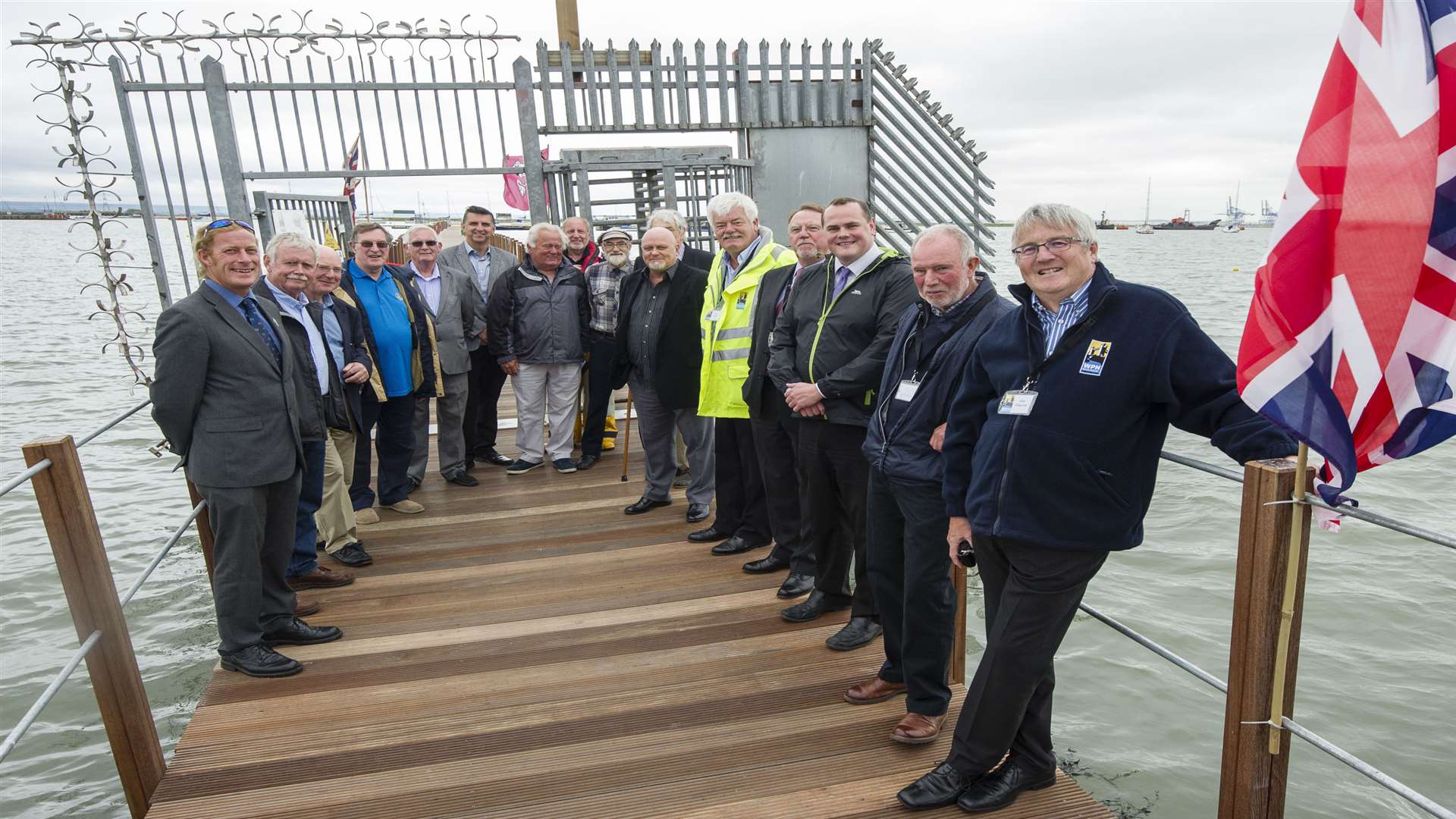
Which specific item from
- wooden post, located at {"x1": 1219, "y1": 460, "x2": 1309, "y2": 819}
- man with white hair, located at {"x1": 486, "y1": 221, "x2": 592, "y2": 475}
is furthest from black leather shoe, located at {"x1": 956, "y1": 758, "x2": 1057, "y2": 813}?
man with white hair, located at {"x1": 486, "y1": 221, "x2": 592, "y2": 475}

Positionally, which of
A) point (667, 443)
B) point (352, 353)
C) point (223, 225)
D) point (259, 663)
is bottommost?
point (259, 663)

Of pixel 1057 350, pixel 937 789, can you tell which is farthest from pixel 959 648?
pixel 1057 350

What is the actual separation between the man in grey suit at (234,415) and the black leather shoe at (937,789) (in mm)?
2428

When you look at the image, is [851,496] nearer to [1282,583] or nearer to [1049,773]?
[1049,773]

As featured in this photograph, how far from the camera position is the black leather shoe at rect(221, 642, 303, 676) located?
3350 millimetres

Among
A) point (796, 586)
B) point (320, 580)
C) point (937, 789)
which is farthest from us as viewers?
point (320, 580)

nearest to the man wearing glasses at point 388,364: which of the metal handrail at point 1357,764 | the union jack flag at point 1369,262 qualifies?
the metal handrail at point 1357,764

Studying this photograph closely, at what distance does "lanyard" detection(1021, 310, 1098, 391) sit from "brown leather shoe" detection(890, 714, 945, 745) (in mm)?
1201

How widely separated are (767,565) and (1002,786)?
199 centimetres

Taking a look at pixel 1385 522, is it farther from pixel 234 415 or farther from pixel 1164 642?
pixel 1164 642

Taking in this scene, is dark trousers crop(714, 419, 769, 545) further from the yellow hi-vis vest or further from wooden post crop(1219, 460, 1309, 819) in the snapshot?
wooden post crop(1219, 460, 1309, 819)

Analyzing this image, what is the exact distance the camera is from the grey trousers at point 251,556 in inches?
125

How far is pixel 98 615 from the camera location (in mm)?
2609

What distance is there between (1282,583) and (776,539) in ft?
8.15
